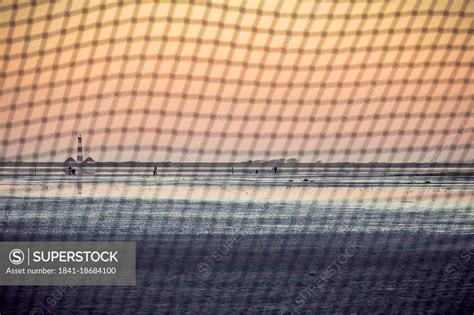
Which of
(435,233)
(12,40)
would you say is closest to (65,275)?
(12,40)

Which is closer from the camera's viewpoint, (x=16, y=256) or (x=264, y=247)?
(x=16, y=256)

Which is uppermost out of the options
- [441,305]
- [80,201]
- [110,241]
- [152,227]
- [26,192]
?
[26,192]

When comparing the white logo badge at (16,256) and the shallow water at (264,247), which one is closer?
the shallow water at (264,247)

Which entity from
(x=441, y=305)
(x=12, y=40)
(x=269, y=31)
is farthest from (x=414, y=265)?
(x=12, y=40)

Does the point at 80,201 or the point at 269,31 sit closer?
the point at 269,31

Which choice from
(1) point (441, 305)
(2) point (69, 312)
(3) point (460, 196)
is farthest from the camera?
(3) point (460, 196)

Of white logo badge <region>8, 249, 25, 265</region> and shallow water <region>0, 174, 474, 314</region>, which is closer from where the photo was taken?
shallow water <region>0, 174, 474, 314</region>

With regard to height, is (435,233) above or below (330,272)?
above

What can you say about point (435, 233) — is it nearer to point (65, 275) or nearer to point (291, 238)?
point (291, 238)

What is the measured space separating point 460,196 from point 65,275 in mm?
14534

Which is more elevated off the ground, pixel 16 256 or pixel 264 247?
pixel 264 247

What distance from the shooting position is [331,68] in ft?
29.5

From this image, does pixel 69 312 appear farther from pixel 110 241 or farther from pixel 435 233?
pixel 435 233

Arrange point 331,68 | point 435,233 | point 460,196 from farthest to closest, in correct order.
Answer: point 460,196
point 435,233
point 331,68
